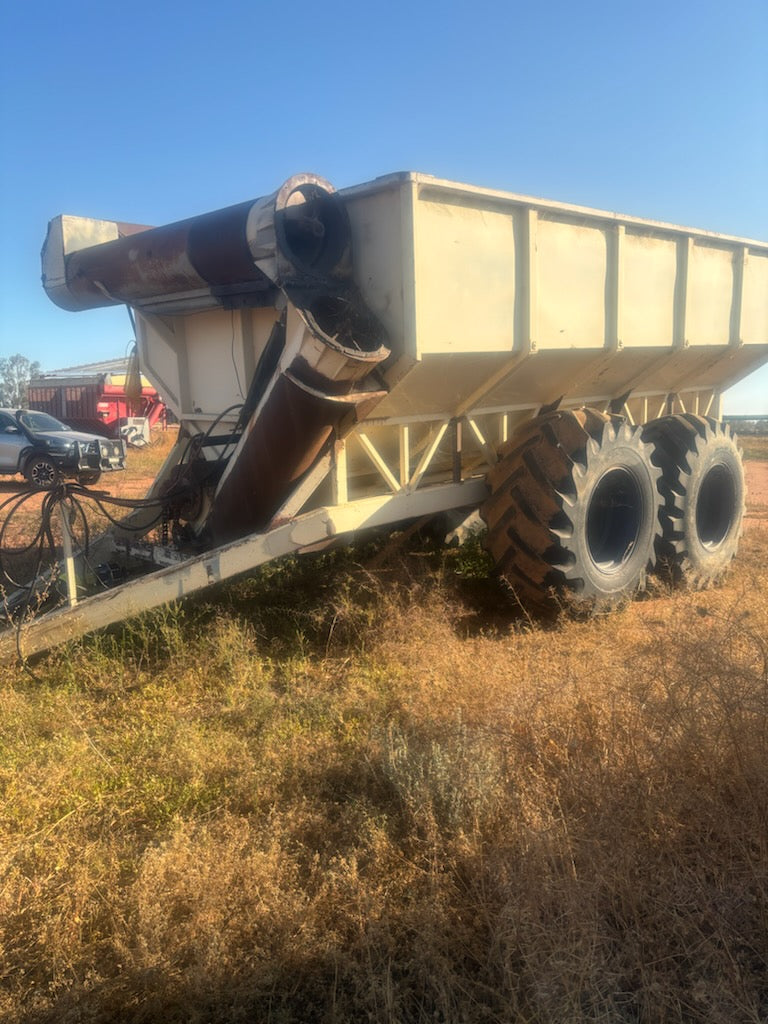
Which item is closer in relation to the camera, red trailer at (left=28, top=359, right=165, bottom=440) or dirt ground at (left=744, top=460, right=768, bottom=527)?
dirt ground at (left=744, top=460, right=768, bottom=527)

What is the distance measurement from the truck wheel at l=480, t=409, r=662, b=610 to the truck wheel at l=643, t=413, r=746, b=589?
2.05ft

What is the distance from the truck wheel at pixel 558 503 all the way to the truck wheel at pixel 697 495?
625 mm

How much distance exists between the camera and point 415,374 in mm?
4535

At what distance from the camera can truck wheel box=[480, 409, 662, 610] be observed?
5051 millimetres

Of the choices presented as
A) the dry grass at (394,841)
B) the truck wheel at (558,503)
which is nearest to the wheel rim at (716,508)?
the truck wheel at (558,503)

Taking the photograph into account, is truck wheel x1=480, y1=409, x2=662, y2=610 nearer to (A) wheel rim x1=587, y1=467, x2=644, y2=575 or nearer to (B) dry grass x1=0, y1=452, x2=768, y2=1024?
(A) wheel rim x1=587, y1=467, x2=644, y2=575

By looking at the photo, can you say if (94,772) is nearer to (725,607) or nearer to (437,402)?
(437,402)

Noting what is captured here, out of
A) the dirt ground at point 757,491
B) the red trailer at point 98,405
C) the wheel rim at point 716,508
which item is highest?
the red trailer at point 98,405

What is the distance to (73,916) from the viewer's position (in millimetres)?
2516

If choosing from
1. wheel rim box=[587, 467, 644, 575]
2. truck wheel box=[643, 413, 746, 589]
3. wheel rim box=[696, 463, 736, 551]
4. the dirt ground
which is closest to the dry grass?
wheel rim box=[587, 467, 644, 575]

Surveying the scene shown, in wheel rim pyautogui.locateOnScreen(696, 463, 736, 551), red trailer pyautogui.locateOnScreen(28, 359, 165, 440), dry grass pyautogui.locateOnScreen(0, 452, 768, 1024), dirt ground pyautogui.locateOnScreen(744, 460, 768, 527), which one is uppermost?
red trailer pyautogui.locateOnScreen(28, 359, 165, 440)

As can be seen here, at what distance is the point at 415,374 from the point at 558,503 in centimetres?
135

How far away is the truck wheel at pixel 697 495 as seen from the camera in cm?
618

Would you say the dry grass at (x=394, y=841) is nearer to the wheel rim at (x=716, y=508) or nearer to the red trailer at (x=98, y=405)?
the wheel rim at (x=716, y=508)
